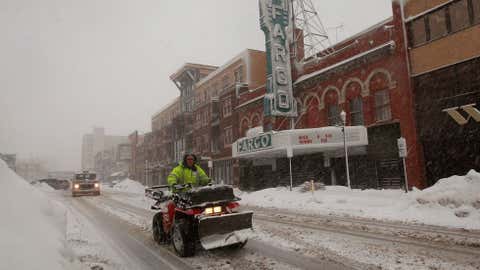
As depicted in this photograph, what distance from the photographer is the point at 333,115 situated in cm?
2455

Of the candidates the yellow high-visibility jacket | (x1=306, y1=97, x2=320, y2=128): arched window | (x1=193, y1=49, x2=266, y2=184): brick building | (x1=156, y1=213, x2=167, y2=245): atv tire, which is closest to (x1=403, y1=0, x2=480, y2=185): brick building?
(x1=306, y1=97, x2=320, y2=128): arched window

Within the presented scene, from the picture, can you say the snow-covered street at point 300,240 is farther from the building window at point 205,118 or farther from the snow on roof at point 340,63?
the building window at point 205,118

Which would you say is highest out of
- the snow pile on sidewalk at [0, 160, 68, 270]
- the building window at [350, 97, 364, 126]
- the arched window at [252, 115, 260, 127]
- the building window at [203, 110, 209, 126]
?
the building window at [203, 110, 209, 126]

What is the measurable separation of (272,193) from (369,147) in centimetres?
653

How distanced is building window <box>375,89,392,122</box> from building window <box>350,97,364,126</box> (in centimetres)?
115

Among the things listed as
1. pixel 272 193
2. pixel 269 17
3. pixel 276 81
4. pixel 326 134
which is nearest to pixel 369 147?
pixel 326 134

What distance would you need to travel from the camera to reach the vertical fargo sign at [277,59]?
25719mm

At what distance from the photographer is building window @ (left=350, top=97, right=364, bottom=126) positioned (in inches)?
890

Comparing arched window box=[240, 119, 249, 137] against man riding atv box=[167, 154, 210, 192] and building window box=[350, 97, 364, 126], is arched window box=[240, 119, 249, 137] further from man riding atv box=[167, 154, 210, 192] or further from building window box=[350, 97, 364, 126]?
man riding atv box=[167, 154, 210, 192]

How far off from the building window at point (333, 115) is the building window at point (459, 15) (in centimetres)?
836

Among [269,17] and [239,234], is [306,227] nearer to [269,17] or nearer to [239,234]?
[239,234]

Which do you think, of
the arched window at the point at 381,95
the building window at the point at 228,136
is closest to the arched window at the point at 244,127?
the building window at the point at 228,136

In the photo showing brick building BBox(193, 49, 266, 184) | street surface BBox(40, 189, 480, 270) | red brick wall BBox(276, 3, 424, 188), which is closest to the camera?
street surface BBox(40, 189, 480, 270)

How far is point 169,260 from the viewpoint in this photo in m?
6.86
